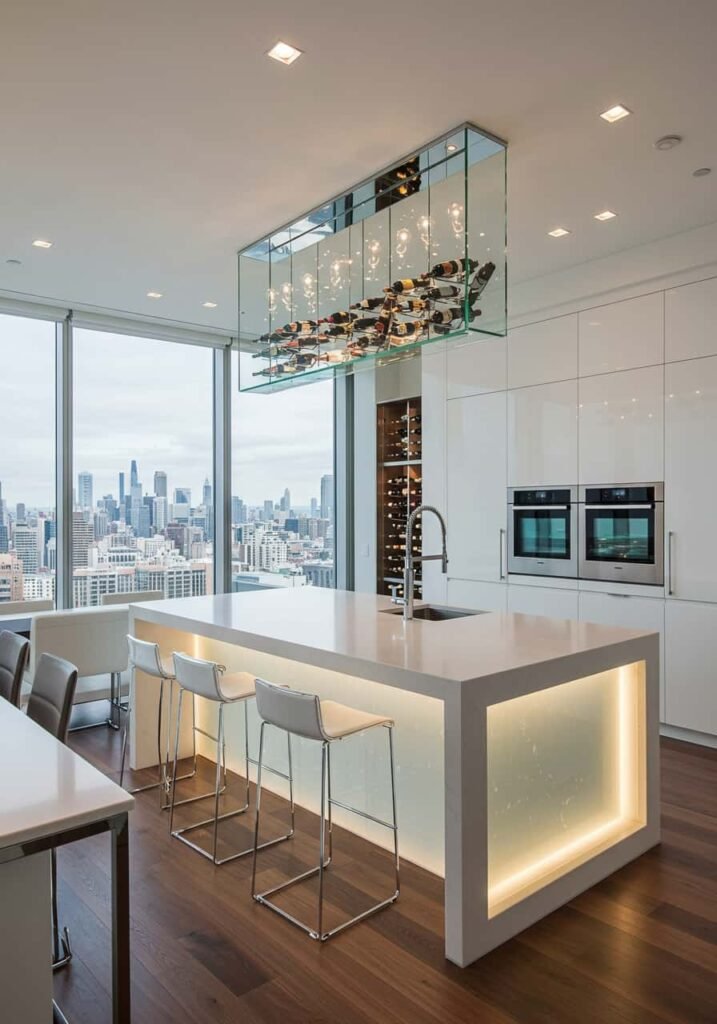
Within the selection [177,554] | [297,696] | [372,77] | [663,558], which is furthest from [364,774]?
[177,554]

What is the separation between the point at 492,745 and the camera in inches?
96.1

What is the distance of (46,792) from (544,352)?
170 inches

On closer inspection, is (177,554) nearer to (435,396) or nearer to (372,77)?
(435,396)

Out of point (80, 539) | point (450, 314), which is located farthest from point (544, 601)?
point (80, 539)

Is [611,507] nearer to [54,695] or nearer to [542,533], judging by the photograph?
[542,533]

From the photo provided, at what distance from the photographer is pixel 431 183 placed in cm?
330

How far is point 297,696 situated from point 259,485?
15.4ft

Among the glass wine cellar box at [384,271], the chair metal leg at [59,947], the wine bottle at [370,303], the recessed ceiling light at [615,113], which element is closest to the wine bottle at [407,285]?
the glass wine cellar box at [384,271]

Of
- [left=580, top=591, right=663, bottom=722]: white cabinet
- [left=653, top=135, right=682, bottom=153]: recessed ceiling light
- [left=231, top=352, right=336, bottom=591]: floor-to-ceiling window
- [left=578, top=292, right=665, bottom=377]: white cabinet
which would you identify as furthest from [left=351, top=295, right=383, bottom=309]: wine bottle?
[left=231, top=352, right=336, bottom=591]: floor-to-ceiling window

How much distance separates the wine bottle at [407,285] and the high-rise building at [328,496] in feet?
13.2

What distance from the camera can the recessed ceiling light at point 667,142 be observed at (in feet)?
10.2

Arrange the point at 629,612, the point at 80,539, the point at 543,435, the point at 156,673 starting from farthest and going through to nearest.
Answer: the point at 80,539 → the point at 543,435 → the point at 629,612 → the point at 156,673

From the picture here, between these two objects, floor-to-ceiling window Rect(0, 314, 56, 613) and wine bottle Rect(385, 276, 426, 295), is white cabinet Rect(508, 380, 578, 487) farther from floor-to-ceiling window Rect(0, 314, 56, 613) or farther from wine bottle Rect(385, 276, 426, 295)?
floor-to-ceiling window Rect(0, 314, 56, 613)

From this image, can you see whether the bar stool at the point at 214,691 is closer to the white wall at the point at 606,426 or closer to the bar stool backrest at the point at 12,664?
the bar stool backrest at the point at 12,664
